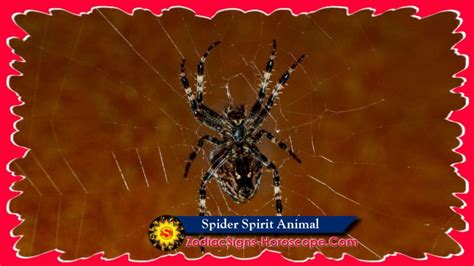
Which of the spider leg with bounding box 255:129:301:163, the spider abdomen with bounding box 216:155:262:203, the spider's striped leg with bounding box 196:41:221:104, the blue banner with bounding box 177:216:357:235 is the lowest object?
the blue banner with bounding box 177:216:357:235

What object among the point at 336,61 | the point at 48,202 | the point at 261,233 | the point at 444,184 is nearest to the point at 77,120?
the point at 48,202

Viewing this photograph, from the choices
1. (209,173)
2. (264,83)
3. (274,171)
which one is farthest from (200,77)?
(274,171)

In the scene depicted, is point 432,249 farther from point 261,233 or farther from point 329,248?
point 261,233

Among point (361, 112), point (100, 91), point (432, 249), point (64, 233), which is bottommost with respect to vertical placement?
point (432, 249)

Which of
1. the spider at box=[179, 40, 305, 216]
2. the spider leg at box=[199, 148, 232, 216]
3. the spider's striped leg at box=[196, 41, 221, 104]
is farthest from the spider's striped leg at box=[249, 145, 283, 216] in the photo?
the spider's striped leg at box=[196, 41, 221, 104]

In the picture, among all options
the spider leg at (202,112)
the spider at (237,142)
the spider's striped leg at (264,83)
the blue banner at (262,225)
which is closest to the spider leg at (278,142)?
the spider at (237,142)

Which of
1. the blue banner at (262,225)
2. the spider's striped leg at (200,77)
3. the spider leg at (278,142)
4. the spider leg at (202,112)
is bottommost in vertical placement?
the blue banner at (262,225)

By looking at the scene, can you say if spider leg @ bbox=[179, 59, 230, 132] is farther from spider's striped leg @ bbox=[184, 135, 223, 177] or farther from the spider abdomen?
the spider abdomen

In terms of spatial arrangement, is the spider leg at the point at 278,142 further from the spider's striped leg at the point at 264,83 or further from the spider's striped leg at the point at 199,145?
the spider's striped leg at the point at 199,145
